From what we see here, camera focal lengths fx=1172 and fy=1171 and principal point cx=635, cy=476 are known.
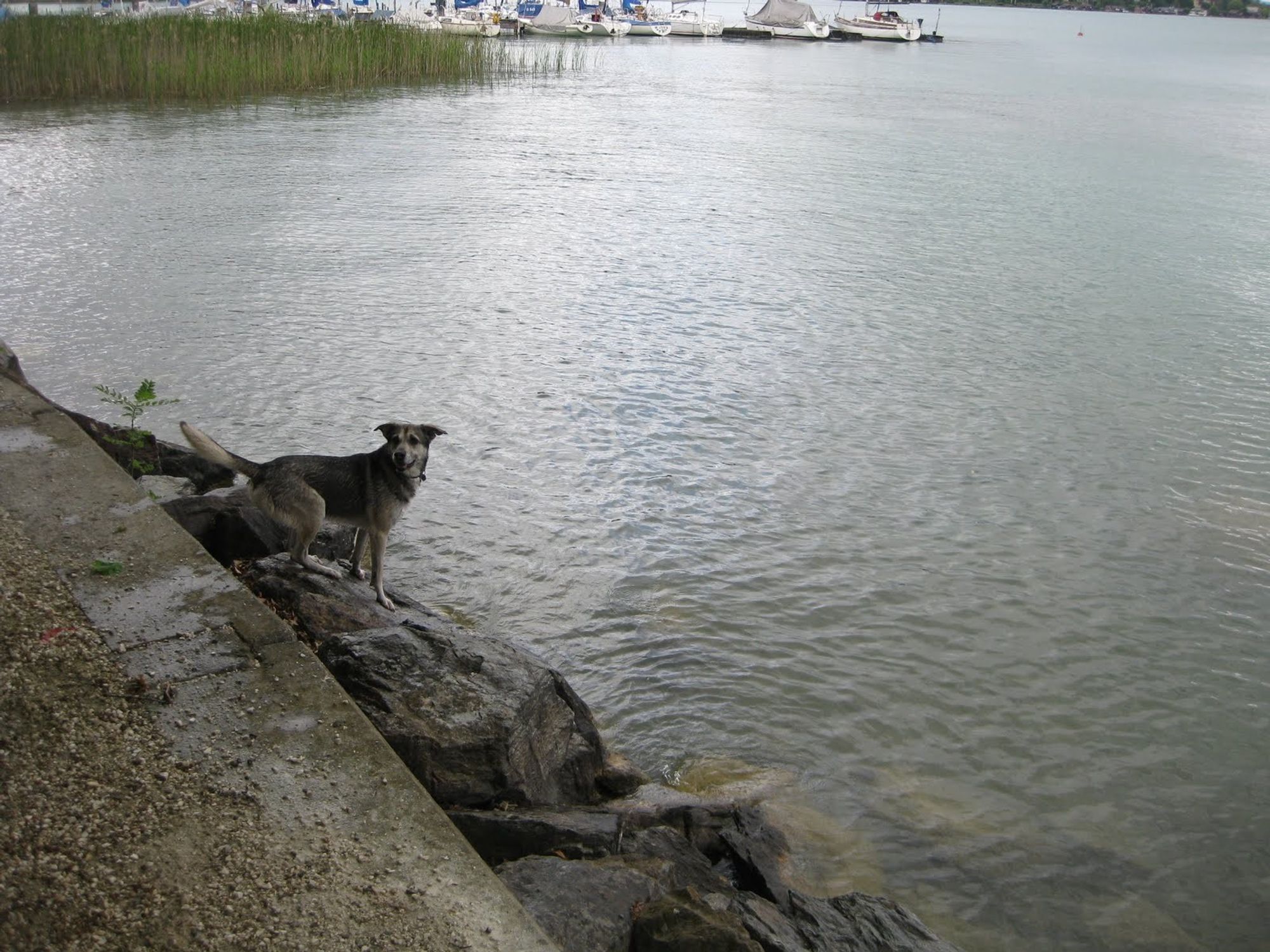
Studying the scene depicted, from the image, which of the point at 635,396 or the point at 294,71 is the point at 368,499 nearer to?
the point at 635,396

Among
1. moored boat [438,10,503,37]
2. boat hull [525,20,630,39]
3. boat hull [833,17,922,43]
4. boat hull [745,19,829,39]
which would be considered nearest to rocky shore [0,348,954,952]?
moored boat [438,10,503,37]

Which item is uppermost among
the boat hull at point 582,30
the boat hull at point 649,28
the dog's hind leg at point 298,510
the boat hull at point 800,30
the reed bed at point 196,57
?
the boat hull at point 800,30

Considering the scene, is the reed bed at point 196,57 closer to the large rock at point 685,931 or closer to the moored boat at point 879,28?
the large rock at point 685,931

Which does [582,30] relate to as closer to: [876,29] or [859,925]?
[876,29]

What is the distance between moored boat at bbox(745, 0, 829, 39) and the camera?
262ft

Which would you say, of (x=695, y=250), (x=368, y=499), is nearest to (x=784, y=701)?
(x=368, y=499)

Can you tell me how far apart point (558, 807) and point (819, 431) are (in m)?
6.26

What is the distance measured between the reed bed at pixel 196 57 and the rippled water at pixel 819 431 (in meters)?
1.60

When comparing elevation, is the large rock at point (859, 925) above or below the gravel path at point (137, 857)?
below

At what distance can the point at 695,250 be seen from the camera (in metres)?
16.9

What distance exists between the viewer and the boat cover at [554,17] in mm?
67688

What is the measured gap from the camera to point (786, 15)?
265ft

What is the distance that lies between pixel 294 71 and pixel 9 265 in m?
17.0

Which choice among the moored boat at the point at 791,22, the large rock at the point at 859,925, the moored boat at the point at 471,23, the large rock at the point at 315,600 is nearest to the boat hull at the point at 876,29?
the moored boat at the point at 791,22
